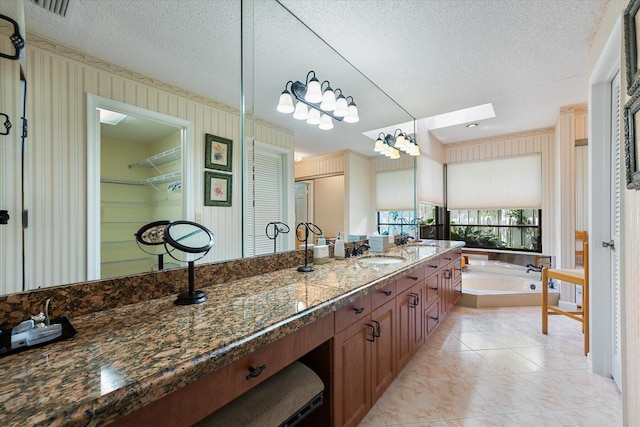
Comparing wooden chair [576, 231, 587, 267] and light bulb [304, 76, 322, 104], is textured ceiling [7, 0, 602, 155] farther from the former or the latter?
wooden chair [576, 231, 587, 267]

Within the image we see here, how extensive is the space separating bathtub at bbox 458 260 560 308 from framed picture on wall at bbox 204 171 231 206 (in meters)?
3.24

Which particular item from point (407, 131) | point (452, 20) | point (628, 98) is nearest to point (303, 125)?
point (452, 20)

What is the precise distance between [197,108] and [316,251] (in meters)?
1.11

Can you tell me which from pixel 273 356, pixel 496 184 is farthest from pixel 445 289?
pixel 496 184

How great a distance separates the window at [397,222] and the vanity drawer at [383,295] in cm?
136

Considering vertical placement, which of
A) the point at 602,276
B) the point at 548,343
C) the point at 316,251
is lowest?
the point at 548,343

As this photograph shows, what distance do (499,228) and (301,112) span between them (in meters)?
4.12

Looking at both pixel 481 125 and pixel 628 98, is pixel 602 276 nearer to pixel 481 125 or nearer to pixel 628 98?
pixel 628 98

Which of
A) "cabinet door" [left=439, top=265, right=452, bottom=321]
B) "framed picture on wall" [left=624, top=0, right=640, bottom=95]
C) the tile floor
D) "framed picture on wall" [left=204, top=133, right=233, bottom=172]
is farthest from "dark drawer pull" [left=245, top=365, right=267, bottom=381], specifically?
"cabinet door" [left=439, top=265, right=452, bottom=321]

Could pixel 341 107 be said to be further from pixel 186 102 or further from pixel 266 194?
pixel 186 102

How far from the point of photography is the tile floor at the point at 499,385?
153 centimetres

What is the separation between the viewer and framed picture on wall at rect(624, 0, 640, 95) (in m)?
1.18

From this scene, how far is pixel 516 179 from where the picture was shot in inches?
164

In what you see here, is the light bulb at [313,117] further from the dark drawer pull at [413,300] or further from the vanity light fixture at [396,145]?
the dark drawer pull at [413,300]
